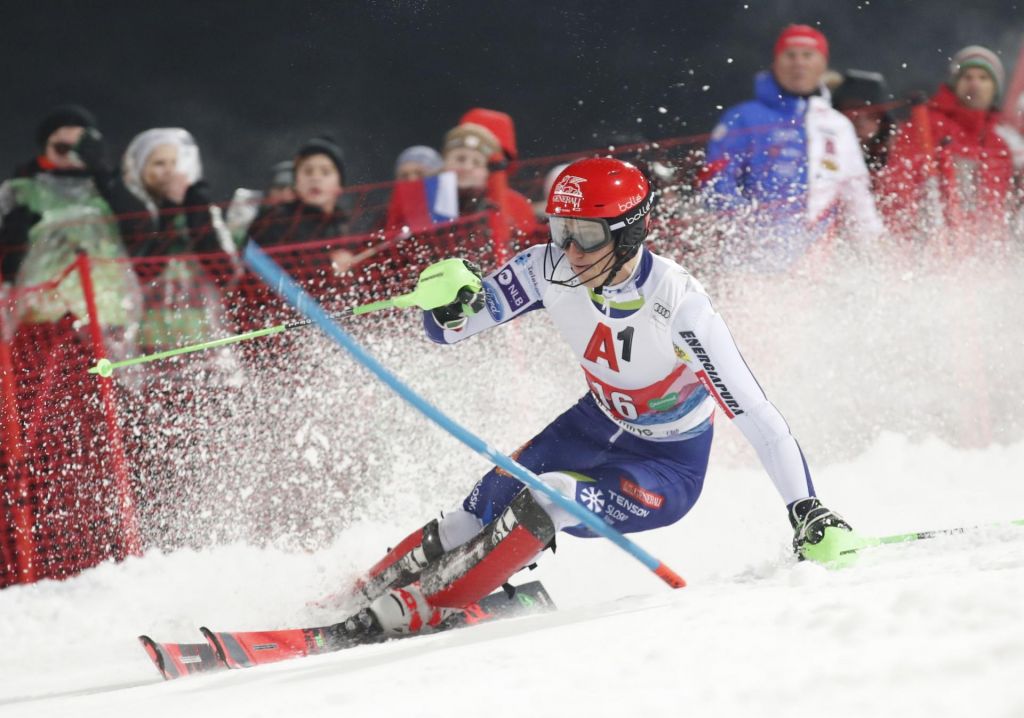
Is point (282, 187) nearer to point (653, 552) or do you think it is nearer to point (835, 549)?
point (653, 552)

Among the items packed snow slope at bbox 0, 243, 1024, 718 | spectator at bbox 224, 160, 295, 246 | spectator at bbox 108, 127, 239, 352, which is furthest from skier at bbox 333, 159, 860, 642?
spectator at bbox 224, 160, 295, 246

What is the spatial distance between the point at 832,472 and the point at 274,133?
3.88 m

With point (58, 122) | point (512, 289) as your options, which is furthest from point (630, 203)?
A: point (58, 122)

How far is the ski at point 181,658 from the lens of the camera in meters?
3.01

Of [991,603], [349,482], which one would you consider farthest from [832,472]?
[991,603]

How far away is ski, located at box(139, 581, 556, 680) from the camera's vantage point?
3027mm

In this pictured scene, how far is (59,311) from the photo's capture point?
4.80 m

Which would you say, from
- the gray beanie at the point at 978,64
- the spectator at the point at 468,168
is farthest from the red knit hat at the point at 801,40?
the spectator at the point at 468,168

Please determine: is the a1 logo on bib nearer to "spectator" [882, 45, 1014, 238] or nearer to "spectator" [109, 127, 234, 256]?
"spectator" [109, 127, 234, 256]

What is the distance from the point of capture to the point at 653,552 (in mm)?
4562

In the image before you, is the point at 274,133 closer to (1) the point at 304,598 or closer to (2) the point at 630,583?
(1) the point at 304,598

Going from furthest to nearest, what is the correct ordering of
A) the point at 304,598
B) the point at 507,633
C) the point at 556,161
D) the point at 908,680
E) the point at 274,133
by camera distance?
the point at 274,133
the point at 556,161
the point at 304,598
the point at 507,633
the point at 908,680

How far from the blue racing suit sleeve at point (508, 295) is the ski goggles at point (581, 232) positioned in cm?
31

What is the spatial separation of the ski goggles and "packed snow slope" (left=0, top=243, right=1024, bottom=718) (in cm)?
103
